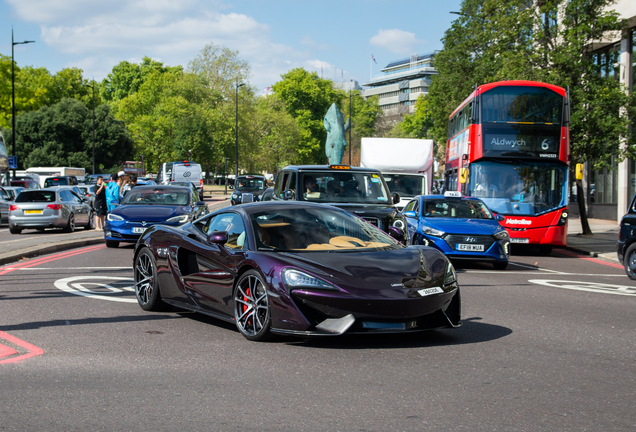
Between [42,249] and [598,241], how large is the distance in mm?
16158

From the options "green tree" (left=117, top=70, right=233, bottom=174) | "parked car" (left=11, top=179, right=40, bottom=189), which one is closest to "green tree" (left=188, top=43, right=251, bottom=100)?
"green tree" (left=117, top=70, right=233, bottom=174)

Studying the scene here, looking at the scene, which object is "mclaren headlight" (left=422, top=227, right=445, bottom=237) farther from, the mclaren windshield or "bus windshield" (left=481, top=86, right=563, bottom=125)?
the mclaren windshield

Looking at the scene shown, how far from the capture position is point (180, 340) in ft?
20.9

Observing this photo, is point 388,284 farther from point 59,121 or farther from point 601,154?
point 59,121

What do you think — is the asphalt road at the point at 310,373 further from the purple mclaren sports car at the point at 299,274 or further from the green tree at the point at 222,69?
the green tree at the point at 222,69

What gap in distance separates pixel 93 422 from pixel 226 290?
8.63 feet

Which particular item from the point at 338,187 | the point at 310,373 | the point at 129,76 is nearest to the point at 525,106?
the point at 338,187

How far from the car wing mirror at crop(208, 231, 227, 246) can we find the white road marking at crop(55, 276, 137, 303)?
2.41m

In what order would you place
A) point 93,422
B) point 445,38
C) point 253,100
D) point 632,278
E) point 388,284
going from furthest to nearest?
point 253,100 < point 445,38 < point 632,278 < point 388,284 < point 93,422

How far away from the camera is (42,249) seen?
15.2 m

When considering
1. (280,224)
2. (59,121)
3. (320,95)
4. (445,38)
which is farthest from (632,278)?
(320,95)

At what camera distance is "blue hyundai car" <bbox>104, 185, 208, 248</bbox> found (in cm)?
1606

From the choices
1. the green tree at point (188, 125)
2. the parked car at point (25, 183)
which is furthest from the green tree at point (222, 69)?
the parked car at point (25, 183)

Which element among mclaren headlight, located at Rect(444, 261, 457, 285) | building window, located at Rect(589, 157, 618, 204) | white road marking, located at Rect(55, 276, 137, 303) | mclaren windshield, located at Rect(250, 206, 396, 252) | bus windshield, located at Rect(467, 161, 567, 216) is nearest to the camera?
mclaren headlight, located at Rect(444, 261, 457, 285)
